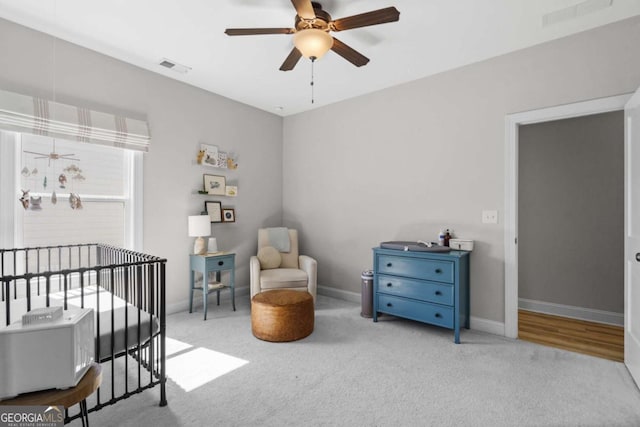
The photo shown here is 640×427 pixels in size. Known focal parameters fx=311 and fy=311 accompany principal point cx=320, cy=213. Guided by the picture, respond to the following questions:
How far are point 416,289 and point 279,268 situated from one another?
1.77 metres

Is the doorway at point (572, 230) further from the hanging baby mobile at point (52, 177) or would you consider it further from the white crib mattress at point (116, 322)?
the hanging baby mobile at point (52, 177)

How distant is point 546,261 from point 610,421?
7.38 feet

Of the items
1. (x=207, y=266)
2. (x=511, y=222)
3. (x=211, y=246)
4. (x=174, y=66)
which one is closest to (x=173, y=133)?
(x=174, y=66)

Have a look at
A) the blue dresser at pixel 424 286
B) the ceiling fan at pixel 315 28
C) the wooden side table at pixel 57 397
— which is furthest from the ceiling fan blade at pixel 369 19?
the wooden side table at pixel 57 397

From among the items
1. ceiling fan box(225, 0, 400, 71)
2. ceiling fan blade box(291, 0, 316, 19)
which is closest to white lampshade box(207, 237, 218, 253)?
ceiling fan box(225, 0, 400, 71)

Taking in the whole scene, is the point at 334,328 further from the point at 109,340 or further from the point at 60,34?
the point at 60,34

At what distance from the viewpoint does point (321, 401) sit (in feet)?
6.36

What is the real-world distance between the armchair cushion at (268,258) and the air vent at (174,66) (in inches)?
87.1

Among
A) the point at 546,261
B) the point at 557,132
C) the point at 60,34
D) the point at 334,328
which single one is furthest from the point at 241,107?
the point at 546,261

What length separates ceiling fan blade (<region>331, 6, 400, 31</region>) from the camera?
6.17ft

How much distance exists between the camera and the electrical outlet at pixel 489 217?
299cm

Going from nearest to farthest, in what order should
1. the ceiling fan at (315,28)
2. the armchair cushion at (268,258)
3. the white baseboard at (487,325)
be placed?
the ceiling fan at (315,28)
the white baseboard at (487,325)
the armchair cushion at (268,258)

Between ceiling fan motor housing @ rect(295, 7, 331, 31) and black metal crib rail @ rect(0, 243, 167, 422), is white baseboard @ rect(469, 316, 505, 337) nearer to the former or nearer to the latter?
black metal crib rail @ rect(0, 243, 167, 422)

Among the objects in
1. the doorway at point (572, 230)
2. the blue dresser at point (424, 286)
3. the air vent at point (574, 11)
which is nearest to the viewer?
the air vent at point (574, 11)
